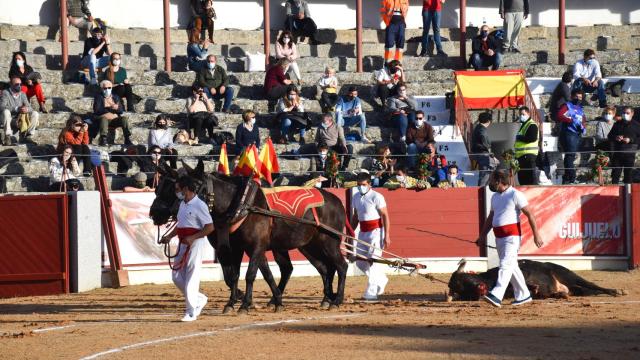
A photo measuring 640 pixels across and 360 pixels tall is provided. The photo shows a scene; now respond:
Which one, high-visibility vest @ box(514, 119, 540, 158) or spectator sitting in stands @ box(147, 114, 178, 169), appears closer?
spectator sitting in stands @ box(147, 114, 178, 169)

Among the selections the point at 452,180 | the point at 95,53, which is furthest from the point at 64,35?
the point at 452,180

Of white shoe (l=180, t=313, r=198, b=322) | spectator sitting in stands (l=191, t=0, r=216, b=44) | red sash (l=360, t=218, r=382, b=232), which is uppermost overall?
spectator sitting in stands (l=191, t=0, r=216, b=44)

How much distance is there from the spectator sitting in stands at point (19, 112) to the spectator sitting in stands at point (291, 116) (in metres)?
5.22

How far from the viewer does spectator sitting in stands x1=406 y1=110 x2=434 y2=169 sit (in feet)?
88.9

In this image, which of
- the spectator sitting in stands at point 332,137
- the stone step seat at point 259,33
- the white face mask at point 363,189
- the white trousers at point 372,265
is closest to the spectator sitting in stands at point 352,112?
the spectator sitting in stands at point 332,137

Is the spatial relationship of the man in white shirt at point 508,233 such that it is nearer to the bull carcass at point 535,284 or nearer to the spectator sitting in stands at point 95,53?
the bull carcass at point 535,284

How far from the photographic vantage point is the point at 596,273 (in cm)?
2391

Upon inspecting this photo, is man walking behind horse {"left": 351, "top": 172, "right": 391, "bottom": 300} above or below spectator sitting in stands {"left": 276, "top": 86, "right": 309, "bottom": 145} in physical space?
below

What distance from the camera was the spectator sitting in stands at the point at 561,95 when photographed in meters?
29.4

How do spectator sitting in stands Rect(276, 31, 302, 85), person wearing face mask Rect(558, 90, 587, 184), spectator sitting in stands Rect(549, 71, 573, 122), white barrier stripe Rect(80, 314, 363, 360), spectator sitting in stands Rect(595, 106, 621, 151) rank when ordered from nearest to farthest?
1. white barrier stripe Rect(80, 314, 363, 360)
2. person wearing face mask Rect(558, 90, 587, 184)
3. spectator sitting in stands Rect(595, 106, 621, 151)
4. spectator sitting in stands Rect(549, 71, 573, 122)
5. spectator sitting in stands Rect(276, 31, 302, 85)

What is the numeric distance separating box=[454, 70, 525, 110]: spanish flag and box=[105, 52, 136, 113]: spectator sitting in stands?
25.9 ft

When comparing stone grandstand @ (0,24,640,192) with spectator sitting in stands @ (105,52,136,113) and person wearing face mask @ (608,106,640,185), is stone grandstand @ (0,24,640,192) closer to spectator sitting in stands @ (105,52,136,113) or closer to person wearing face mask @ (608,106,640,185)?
spectator sitting in stands @ (105,52,136,113)

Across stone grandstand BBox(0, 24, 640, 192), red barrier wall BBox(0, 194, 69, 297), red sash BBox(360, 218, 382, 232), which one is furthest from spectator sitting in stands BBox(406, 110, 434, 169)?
red barrier wall BBox(0, 194, 69, 297)

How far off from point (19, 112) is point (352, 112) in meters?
7.38
